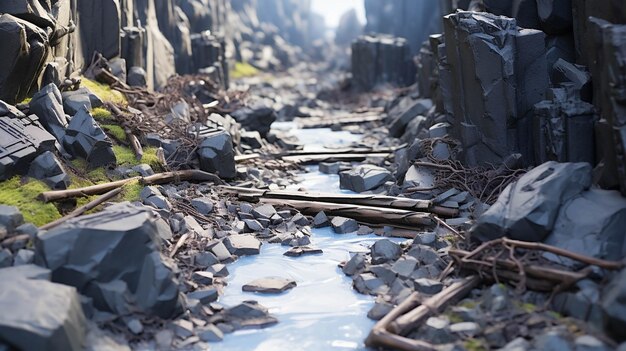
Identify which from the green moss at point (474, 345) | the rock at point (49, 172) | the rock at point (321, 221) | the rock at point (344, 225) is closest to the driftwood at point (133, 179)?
the rock at point (49, 172)

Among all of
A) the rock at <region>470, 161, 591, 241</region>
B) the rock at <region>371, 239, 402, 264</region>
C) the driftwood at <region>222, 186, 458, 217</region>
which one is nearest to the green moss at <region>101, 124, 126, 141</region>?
the driftwood at <region>222, 186, 458, 217</region>

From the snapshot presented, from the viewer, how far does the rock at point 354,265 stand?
727 cm

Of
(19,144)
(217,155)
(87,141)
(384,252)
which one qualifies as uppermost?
(19,144)

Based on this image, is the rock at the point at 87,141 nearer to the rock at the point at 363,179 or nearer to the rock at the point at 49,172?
the rock at the point at 49,172

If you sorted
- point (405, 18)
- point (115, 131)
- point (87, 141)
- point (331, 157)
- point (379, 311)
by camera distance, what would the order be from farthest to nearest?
point (405, 18) < point (331, 157) < point (115, 131) < point (87, 141) < point (379, 311)

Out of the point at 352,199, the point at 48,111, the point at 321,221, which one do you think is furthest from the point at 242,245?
the point at 48,111

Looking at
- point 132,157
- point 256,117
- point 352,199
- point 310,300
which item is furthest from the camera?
point 256,117

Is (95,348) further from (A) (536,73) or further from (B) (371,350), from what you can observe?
(A) (536,73)

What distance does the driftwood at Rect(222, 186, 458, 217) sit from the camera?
876cm

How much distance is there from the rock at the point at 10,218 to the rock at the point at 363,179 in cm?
546

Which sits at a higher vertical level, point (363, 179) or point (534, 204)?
point (534, 204)

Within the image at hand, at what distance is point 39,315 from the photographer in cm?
497

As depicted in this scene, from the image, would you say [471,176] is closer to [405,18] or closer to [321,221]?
[321,221]

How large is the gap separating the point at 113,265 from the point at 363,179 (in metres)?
5.49
